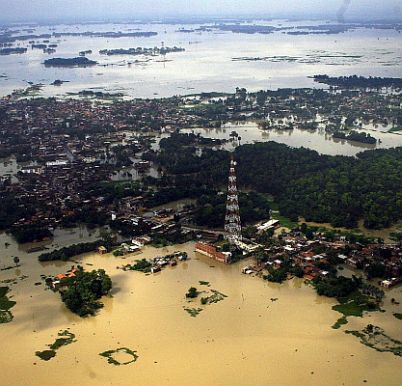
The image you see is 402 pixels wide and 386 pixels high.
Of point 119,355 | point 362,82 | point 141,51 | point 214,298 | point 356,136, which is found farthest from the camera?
point 141,51

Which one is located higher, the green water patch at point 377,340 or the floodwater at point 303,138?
the floodwater at point 303,138

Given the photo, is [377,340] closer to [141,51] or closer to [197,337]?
[197,337]

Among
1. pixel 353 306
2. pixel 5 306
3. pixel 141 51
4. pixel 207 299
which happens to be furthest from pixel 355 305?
pixel 141 51

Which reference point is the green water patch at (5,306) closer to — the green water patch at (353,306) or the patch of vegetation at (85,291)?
the patch of vegetation at (85,291)

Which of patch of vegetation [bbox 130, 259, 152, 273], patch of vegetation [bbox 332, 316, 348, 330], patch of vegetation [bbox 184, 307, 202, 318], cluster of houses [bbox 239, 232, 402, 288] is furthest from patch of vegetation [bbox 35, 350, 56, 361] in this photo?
patch of vegetation [bbox 332, 316, 348, 330]

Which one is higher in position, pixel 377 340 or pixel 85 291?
pixel 85 291

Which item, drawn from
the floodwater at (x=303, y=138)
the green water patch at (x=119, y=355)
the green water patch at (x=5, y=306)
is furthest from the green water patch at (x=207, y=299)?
the floodwater at (x=303, y=138)
